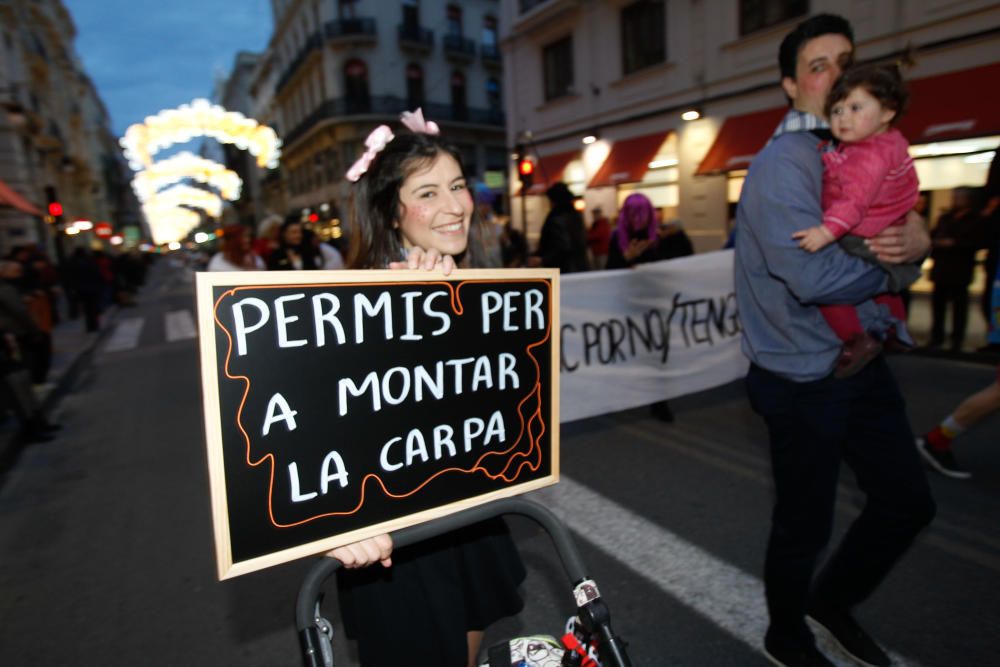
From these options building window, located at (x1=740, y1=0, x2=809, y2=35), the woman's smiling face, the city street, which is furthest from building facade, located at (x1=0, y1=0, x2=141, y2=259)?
building window, located at (x1=740, y1=0, x2=809, y2=35)

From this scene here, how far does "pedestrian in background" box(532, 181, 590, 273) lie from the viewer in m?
6.09

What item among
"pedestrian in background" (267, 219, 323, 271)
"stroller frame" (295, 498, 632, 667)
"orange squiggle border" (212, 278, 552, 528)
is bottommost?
"stroller frame" (295, 498, 632, 667)

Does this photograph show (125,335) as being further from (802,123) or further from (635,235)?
(802,123)

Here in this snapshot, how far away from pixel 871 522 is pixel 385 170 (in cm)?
192

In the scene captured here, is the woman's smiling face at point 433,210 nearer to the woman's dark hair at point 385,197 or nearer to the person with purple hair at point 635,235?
the woman's dark hair at point 385,197

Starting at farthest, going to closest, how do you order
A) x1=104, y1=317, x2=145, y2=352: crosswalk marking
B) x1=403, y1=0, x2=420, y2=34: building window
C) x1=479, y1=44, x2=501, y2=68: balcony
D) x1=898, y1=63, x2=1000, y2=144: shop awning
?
x1=479, y1=44, x2=501, y2=68: balcony → x1=403, y1=0, x2=420, y2=34: building window → x1=104, y1=317, x2=145, y2=352: crosswalk marking → x1=898, y1=63, x2=1000, y2=144: shop awning

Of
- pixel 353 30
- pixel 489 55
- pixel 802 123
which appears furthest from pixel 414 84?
pixel 802 123

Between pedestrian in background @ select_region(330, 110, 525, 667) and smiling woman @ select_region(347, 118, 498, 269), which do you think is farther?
smiling woman @ select_region(347, 118, 498, 269)

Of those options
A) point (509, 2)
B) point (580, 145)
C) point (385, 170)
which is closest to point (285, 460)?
point (385, 170)

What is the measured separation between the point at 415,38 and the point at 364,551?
39807mm

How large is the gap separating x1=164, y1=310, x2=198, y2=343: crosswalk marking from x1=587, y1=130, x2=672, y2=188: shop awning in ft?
35.1

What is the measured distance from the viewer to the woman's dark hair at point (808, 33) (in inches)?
75.7

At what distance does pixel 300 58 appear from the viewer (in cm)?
4041

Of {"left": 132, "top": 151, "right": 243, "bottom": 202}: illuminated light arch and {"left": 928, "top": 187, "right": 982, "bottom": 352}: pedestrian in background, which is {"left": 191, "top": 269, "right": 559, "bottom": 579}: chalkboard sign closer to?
{"left": 928, "top": 187, "right": 982, "bottom": 352}: pedestrian in background
